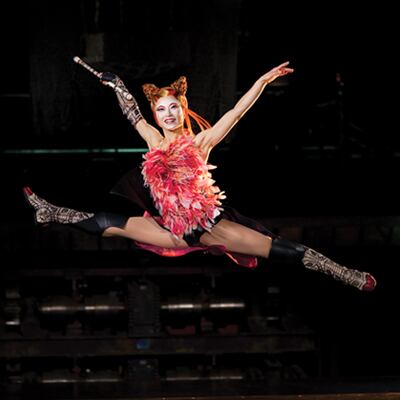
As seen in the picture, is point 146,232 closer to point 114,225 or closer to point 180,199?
point 114,225

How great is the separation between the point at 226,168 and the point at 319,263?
2.00 meters

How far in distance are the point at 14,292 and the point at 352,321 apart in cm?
261

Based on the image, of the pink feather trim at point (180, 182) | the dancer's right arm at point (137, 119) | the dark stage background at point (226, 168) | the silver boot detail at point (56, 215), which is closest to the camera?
the pink feather trim at point (180, 182)

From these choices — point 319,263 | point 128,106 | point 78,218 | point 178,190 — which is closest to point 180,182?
point 178,190

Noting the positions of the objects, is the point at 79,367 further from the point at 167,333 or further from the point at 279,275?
the point at 279,275

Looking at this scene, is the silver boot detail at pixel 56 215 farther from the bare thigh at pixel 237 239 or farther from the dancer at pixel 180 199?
the bare thigh at pixel 237 239

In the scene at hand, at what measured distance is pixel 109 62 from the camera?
15.5 ft

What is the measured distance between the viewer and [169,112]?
12.3 ft

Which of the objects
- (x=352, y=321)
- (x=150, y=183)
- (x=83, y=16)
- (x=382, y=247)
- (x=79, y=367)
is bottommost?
(x=79, y=367)

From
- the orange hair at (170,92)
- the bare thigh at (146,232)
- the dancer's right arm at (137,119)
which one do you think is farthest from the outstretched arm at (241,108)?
the bare thigh at (146,232)

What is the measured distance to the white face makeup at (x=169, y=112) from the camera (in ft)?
12.3

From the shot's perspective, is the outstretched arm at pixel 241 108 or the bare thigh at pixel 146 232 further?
the bare thigh at pixel 146 232

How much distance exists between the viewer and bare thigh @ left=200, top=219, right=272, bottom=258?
12.6 ft

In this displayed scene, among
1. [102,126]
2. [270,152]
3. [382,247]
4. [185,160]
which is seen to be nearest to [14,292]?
[102,126]
